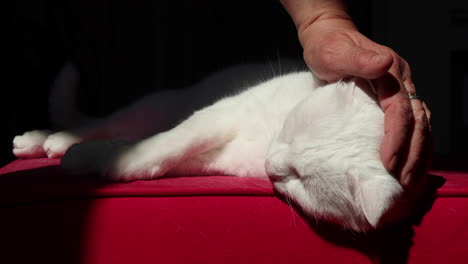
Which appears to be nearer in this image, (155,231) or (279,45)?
(155,231)

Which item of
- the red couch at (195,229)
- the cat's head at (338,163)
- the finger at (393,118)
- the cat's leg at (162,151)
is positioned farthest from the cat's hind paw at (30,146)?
the finger at (393,118)

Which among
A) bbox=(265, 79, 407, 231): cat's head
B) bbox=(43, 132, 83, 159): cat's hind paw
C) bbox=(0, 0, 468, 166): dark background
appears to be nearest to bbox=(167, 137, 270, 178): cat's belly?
bbox=(265, 79, 407, 231): cat's head

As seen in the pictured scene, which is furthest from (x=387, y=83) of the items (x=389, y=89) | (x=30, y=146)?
(x=30, y=146)

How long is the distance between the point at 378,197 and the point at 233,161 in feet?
1.47

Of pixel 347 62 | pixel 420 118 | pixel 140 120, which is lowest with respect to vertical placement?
pixel 140 120

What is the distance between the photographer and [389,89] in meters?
0.79

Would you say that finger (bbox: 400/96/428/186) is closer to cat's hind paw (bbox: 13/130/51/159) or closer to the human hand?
the human hand

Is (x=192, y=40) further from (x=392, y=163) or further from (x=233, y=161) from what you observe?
(x=392, y=163)

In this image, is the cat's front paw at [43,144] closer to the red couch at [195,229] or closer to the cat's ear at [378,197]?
the red couch at [195,229]

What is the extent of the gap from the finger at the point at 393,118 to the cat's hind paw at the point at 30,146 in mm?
1064

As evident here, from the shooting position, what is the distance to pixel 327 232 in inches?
30.1

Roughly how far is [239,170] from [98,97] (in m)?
1.56

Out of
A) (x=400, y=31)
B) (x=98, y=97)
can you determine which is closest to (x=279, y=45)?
(x=400, y=31)

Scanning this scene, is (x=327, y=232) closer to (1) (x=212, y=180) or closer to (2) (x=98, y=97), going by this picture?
(1) (x=212, y=180)
